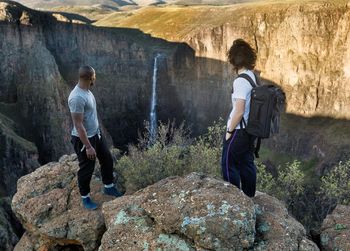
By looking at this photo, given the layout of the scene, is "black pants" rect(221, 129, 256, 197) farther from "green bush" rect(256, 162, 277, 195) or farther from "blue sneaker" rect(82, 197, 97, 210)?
"green bush" rect(256, 162, 277, 195)

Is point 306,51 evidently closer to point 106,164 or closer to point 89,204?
point 106,164

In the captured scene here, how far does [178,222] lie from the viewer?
7.38m

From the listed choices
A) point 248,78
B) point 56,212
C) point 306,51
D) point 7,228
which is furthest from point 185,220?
point 306,51

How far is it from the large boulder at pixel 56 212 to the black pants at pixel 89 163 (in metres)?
0.71

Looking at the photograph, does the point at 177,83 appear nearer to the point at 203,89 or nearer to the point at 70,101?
A: the point at 203,89

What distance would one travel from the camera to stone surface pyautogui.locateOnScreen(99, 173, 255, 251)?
707 centimetres

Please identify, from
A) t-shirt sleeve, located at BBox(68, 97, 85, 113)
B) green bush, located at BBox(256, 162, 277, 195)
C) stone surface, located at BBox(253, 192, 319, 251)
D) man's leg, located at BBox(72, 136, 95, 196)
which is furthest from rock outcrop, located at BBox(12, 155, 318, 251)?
green bush, located at BBox(256, 162, 277, 195)

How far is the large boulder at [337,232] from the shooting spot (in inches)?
332

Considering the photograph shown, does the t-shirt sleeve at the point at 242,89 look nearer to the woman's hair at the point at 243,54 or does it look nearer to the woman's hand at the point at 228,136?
the woman's hair at the point at 243,54

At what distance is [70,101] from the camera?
27.7 ft

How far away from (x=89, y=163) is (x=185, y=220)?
319 cm

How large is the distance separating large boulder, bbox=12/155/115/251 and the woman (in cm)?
374

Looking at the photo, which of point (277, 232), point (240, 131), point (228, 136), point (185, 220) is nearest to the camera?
point (185, 220)

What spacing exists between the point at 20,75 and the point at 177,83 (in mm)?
24623
